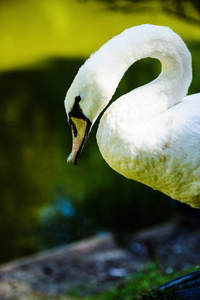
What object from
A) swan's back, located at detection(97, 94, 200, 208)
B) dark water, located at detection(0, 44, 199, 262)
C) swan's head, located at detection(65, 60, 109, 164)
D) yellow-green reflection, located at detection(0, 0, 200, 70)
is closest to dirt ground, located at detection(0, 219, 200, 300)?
dark water, located at detection(0, 44, 199, 262)

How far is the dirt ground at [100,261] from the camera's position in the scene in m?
2.98

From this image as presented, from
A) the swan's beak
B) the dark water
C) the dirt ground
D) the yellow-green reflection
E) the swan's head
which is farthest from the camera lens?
the yellow-green reflection

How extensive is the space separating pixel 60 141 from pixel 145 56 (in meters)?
2.98

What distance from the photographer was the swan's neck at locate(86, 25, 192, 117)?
1.74 m

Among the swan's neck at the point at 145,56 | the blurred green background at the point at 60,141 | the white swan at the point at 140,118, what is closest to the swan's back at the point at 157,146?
the white swan at the point at 140,118

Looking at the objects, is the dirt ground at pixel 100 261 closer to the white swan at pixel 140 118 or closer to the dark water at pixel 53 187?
the dark water at pixel 53 187

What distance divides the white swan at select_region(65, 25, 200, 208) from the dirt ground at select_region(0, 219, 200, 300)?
134 cm

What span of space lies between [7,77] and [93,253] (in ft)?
11.2

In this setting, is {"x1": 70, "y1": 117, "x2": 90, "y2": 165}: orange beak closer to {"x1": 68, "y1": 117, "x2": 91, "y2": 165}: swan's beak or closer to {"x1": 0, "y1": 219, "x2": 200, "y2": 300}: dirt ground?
{"x1": 68, "y1": 117, "x2": 91, "y2": 165}: swan's beak

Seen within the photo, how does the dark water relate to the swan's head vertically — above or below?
below

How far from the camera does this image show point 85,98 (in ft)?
5.75

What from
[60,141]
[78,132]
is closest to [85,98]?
[78,132]

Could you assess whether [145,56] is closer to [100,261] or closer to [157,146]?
[157,146]

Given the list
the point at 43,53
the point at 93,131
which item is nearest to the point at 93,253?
the point at 93,131
